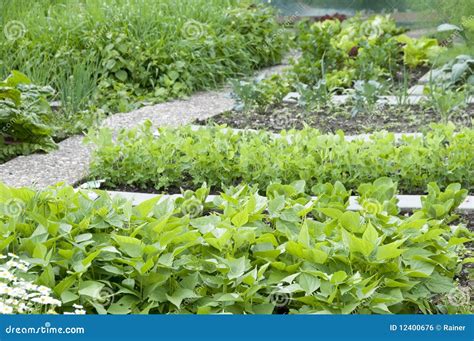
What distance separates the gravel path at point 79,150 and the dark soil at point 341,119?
30 centimetres

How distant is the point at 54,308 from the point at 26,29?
17.2ft

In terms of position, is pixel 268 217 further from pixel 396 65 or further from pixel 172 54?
pixel 396 65

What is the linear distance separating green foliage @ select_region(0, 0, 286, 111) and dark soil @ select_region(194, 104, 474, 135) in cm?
99

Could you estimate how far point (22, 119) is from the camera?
564 cm

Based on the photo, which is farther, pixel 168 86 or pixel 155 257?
pixel 168 86

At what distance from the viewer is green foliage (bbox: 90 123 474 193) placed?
477cm

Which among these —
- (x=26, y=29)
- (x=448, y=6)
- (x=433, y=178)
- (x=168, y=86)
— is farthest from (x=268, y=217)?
(x=448, y=6)

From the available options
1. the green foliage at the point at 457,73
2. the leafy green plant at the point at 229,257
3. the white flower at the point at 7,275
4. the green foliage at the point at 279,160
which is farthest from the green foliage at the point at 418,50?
the white flower at the point at 7,275

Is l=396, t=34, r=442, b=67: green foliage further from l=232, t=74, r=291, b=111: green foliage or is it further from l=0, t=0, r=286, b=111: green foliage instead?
l=232, t=74, r=291, b=111: green foliage

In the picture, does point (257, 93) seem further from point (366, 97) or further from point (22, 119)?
point (22, 119)

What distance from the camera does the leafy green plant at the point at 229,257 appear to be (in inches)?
122

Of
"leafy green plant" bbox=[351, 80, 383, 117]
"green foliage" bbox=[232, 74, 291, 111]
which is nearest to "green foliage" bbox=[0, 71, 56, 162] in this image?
"green foliage" bbox=[232, 74, 291, 111]

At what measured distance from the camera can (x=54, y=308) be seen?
3035 mm

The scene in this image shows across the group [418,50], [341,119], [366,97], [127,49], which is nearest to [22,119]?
[127,49]
